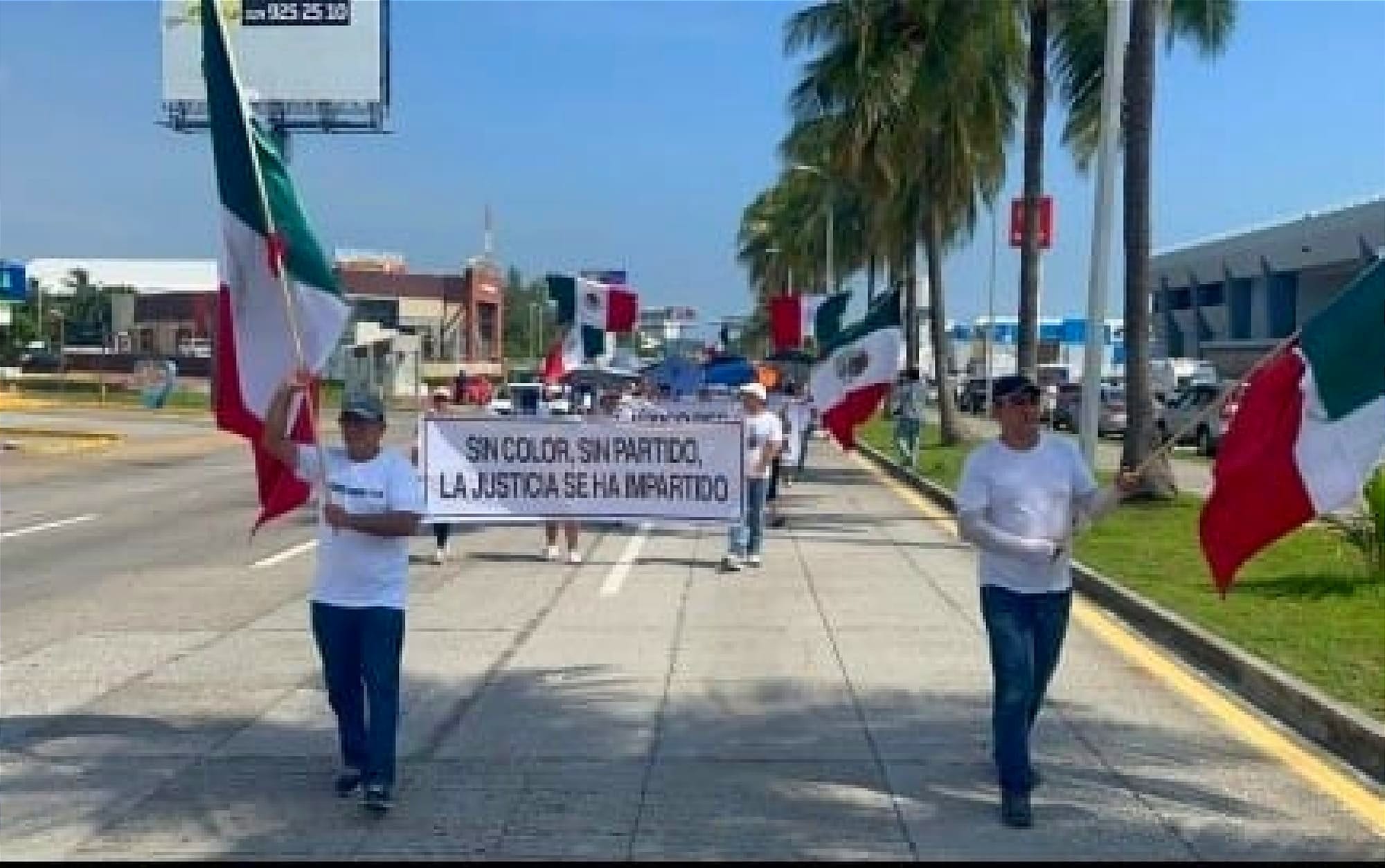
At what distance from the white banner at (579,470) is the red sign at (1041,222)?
16110 mm

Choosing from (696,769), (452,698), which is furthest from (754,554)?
(696,769)

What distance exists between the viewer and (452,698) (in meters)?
9.50

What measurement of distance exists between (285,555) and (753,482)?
15.2 ft

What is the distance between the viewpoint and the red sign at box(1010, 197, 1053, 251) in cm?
3084

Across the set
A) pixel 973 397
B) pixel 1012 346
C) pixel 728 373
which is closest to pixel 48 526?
pixel 728 373

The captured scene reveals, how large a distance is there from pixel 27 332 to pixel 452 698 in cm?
13391

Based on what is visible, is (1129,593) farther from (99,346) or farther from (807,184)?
(99,346)

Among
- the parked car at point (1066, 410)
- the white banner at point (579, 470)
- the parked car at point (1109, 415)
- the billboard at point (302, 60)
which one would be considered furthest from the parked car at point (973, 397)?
the white banner at point (579, 470)

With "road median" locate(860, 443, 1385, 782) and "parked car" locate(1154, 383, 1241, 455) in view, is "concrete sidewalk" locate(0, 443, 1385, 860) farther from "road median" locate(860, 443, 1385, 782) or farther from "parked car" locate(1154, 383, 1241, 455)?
"parked car" locate(1154, 383, 1241, 455)

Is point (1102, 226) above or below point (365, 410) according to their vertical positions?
above

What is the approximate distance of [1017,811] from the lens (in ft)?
22.3

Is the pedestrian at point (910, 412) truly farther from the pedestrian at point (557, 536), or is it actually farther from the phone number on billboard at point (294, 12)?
the phone number on billboard at point (294, 12)

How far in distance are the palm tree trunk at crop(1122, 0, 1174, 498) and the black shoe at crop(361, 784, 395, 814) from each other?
631 inches

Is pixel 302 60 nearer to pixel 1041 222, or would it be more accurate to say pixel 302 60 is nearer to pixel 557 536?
pixel 1041 222
